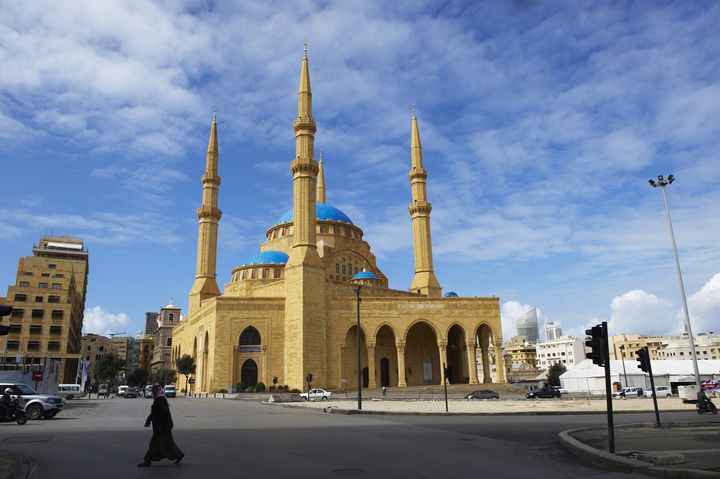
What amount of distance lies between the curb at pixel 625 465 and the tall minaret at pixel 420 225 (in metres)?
42.8

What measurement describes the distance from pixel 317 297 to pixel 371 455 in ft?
114

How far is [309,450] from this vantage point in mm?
10727

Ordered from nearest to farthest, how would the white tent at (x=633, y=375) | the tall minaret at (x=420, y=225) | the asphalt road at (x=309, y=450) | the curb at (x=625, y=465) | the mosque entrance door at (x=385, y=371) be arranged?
the curb at (x=625, y=465)
the asphalt road at (x=309, y=450)
the white tent at (x=633, y=375)
the mosque entrance door at (x=385, y=371)
the tall minaret at (x=420, y=225)

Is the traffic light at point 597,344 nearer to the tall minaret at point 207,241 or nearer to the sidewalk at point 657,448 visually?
the sidewalk at point 657,448

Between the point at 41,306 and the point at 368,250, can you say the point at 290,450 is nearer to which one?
the point at 368,250

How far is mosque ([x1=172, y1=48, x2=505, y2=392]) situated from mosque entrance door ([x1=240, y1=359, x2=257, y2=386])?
0.08m

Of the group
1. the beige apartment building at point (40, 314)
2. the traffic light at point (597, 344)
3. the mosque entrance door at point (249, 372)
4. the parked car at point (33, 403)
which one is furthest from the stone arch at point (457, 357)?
the beige apartment building at point (40, 314)

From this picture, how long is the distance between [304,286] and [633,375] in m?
28.2

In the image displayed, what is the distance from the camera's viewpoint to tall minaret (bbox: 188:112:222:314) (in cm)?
5472

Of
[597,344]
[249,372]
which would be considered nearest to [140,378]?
[249,372]

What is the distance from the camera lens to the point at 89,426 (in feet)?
53.3

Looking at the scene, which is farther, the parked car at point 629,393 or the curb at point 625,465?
the parked car at point 629,393

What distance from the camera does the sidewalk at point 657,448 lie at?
799 cm

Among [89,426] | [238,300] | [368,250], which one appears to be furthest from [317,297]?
[89,426]
